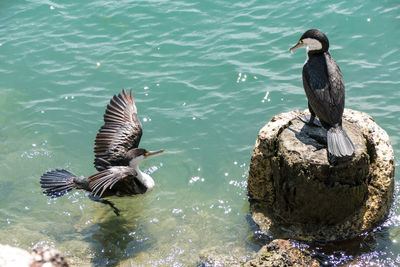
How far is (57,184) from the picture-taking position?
5277mm

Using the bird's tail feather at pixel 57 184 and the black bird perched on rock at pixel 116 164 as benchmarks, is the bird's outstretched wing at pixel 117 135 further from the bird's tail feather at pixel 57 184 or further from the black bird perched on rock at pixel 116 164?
the bird's tail feather at pixel 57 184

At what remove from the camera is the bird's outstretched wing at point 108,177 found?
4926 mm

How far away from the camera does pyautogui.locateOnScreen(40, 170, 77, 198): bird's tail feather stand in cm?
526

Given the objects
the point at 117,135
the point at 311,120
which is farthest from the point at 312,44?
the point at 117,135

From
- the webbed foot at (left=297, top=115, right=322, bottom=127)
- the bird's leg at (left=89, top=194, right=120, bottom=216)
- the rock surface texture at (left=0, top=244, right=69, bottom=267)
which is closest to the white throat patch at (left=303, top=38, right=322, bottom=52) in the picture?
the webbed foot at (left=297, top=115, right=322, bottom=127)

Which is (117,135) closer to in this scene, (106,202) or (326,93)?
(106,202)

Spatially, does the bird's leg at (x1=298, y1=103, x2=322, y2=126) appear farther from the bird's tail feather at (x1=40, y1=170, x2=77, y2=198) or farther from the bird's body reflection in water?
the bird's tail feather at (x1=40, y1=170, x2=77, y2=198)

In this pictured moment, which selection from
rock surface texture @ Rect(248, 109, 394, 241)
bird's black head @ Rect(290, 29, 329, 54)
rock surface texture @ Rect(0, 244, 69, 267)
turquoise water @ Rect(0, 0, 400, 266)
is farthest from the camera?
turquoise water @ Rect(0, 0, 400, 266)

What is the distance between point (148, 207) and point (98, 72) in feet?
11.4

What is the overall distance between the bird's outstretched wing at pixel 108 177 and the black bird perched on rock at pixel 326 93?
213 centimetres

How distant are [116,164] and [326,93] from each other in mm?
2664

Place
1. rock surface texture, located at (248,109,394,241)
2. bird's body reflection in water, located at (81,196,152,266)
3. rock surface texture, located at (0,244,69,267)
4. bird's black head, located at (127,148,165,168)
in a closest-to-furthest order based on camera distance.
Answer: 1. rock surface texture, located at (0,244,69,267)
2. rock surface texture, located at (248,109,394,241)
3. bird's body reflection in water, located at (81,196,152,266)
4. bird's black head, located at (127,148,165,168)

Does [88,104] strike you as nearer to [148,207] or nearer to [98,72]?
[98,72]

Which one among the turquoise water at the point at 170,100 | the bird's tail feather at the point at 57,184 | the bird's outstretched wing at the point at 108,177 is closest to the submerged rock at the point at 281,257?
the turquoise water at the point at 170,100
